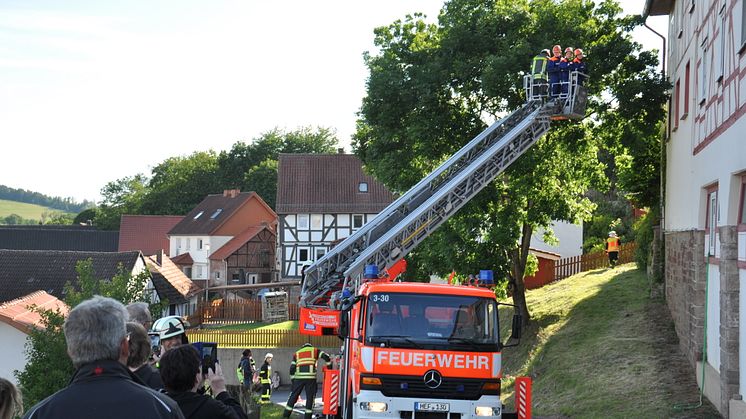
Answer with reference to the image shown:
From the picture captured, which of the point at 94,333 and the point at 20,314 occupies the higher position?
the point at 94,333

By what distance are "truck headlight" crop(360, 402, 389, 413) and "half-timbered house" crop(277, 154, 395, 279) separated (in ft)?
Answer: 152

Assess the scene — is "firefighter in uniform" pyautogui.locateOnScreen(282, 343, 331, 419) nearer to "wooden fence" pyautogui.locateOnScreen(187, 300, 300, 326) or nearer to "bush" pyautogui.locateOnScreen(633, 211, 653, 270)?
"bush" pyautogui.locateOnScreen(633, 211, 653, 270)

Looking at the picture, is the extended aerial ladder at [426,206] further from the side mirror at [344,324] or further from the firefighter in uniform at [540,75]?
the side mirror at [344,324]

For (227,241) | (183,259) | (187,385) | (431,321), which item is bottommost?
A: (183,259)

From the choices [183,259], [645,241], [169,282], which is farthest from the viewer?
[183,259]

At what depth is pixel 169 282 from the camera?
48250mm

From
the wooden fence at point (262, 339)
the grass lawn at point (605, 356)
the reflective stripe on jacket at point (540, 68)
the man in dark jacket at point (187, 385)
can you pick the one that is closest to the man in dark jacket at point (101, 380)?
the man in dark jacket at point (187, 385)

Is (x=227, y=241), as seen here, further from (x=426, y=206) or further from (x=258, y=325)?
(x=426, y=206)

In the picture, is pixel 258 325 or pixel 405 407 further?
pixel 258 325

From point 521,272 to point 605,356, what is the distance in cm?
724

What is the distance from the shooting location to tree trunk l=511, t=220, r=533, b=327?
86.2 ft

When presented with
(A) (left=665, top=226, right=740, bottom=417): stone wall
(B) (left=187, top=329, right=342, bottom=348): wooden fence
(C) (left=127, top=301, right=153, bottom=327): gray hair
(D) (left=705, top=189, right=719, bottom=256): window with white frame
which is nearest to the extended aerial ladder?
(A) (left=665, top=226, right=740, bottom=417): stone wall

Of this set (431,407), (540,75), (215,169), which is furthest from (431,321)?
(215,169)

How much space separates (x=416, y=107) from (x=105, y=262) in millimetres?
21595
